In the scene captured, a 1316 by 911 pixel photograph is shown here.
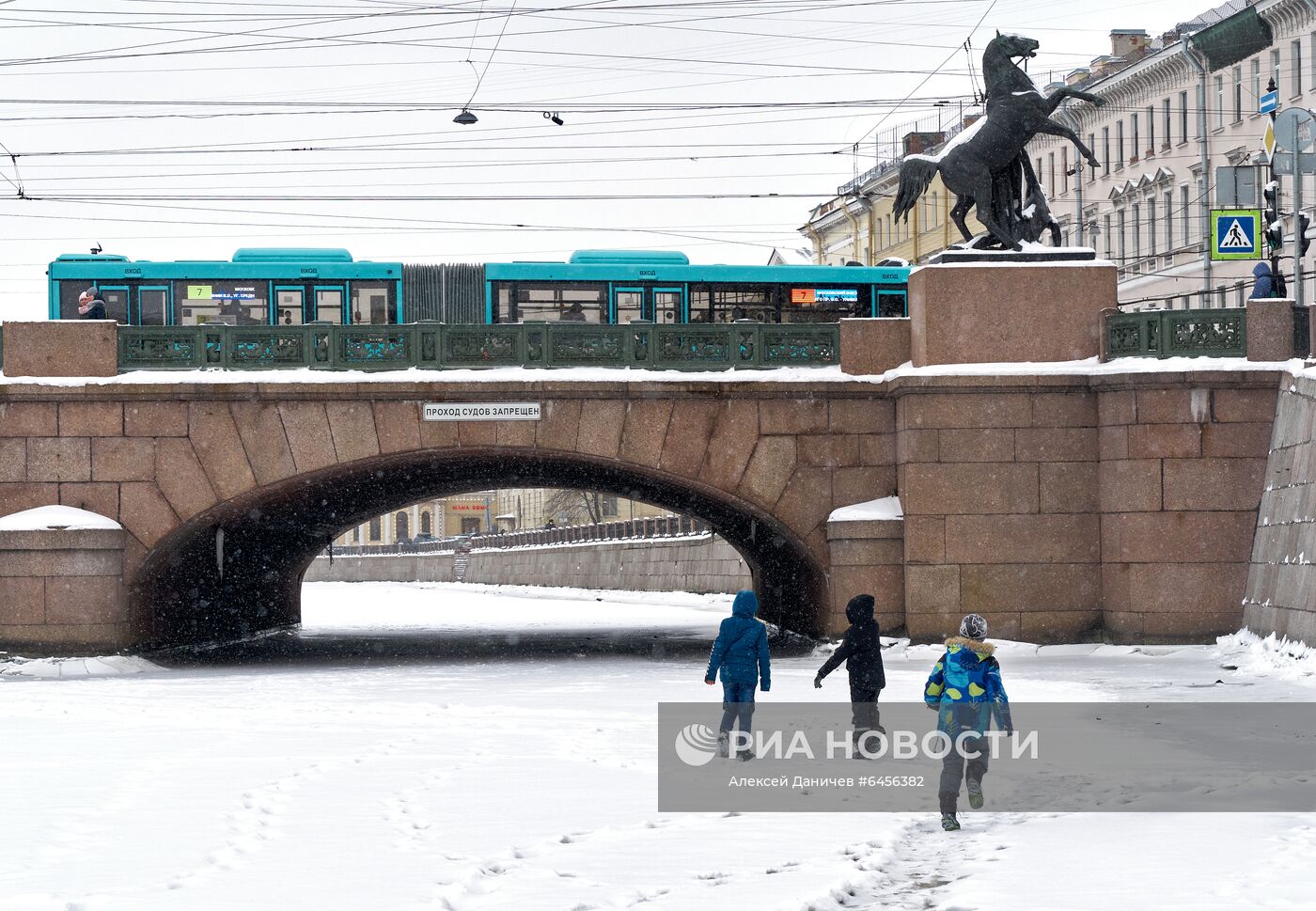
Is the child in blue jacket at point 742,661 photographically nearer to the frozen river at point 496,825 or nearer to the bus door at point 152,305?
the frozen river at point 496,825

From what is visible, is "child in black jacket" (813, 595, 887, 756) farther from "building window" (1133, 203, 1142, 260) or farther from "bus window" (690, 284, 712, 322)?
"building window" (1133, 203, 1142, 260)

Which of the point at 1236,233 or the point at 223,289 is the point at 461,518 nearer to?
the point at 223,289

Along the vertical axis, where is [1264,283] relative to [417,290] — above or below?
below

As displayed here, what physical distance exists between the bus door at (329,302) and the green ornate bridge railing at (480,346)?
2693 mm

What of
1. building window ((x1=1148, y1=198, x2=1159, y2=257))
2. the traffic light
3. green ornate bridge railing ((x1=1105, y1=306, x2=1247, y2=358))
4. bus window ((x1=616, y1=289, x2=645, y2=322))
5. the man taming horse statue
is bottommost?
green ornate bridge railing ((x1=1105, y1=306, x2=1247, y2=358))

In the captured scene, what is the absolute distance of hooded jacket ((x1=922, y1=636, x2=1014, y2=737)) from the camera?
10.5m

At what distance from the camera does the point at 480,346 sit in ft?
80.2

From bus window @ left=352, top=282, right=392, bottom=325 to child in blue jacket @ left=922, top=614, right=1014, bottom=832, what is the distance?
1770cm

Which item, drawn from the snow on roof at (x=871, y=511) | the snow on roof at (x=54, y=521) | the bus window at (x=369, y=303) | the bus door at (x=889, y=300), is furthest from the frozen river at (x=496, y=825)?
the bus door at (x=889, y=300)

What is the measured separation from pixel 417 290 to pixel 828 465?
276 inches

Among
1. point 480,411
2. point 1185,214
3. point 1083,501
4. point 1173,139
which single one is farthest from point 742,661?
point 1173,139

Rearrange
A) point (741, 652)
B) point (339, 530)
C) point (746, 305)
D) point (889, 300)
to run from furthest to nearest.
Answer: point (339, 530) → point (889, 300) → point (746, 305) → point (741, 652)

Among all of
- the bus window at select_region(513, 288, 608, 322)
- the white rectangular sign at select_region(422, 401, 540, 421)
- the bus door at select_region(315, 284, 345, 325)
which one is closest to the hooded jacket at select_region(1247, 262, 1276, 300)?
the bus window at select_region(513, 288, 608, 322)

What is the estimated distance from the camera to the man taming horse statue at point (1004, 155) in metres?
23.9
